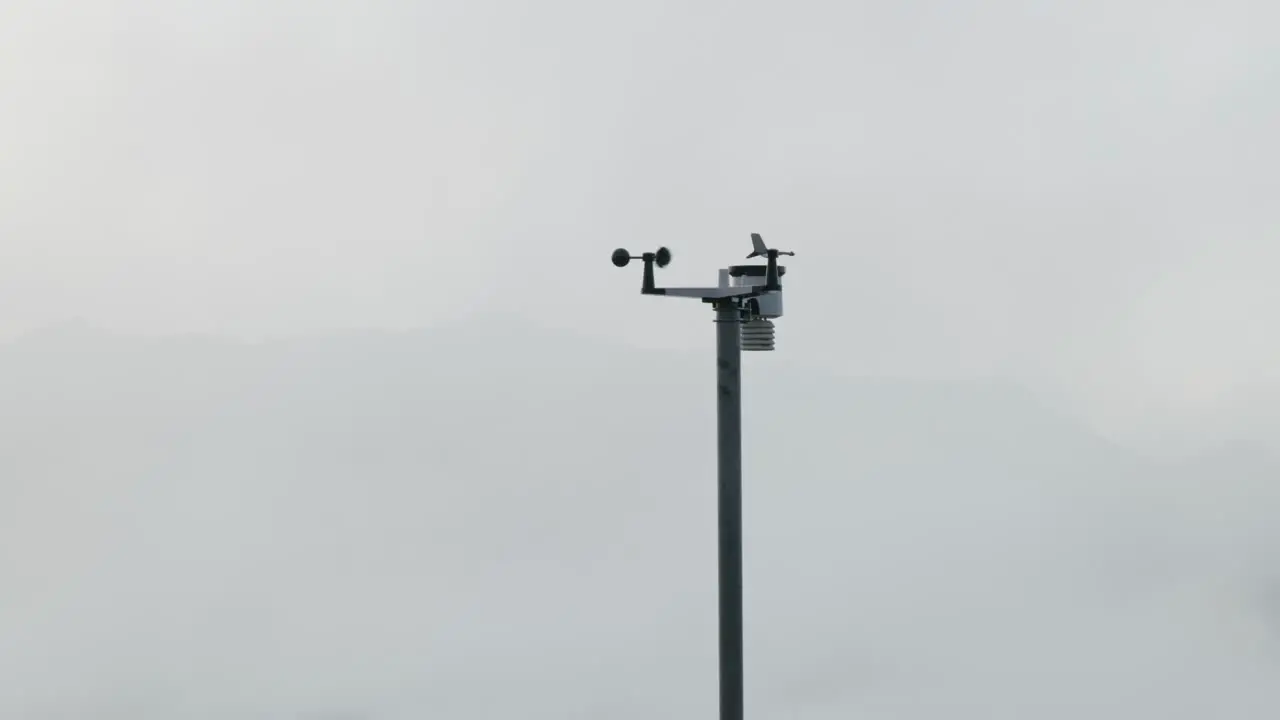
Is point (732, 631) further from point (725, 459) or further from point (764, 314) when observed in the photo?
point (764, 314)

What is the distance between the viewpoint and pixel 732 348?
1476cm

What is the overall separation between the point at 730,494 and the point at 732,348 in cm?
206

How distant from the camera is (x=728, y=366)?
1473 centimetres

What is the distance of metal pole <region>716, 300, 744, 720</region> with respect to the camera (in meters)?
14.8

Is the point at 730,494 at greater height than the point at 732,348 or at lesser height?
lesser

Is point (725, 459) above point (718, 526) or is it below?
above

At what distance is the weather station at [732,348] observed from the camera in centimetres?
1458

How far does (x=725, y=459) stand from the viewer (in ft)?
48.6

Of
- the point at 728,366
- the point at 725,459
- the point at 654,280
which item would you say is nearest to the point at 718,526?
the point at 725,459

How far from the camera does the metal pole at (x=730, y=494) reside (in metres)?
14.8

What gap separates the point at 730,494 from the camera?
14.9 metres

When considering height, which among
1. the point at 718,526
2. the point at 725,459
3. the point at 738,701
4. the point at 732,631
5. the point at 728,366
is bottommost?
the point at 738,701

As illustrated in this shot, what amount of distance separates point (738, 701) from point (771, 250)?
21.2ft

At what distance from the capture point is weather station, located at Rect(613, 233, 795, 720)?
1458 cm
